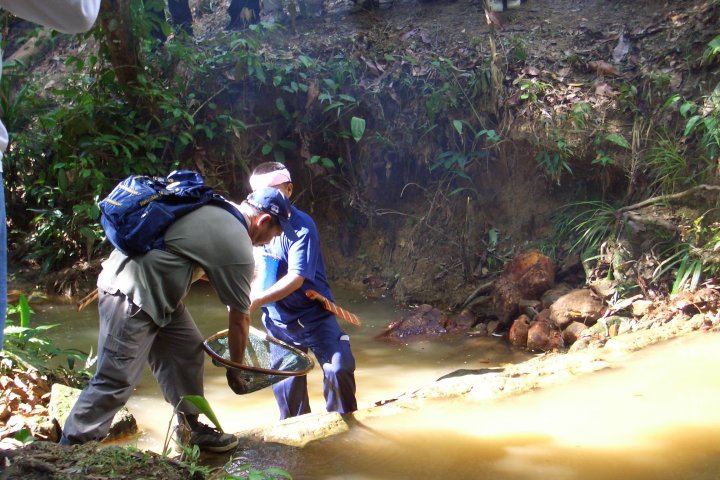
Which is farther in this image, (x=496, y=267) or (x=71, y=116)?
(x=71, y=116)

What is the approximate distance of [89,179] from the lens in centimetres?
843

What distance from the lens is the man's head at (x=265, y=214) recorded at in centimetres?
346

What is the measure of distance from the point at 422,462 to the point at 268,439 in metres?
0.84

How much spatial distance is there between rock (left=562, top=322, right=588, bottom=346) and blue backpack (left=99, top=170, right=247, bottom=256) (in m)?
4.10

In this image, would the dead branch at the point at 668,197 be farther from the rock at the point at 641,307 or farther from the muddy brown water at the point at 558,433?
the muddy brown water at the point at 558,433

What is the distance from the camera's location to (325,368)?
437 cm

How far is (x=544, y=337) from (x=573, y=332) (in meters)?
0.28

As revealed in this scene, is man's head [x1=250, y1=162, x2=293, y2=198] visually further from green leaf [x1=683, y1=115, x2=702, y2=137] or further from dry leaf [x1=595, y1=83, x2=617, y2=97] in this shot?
dry leaf [x1=595, y1=83, x2=617, y2=97]

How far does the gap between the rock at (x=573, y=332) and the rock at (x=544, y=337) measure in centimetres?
6

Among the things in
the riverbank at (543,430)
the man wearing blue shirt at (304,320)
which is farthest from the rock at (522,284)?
the man wearing blue shirt at (304,320)

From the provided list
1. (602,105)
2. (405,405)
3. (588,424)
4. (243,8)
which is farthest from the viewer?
(243,8)

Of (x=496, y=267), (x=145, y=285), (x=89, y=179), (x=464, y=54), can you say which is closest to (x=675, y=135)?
(x=496, y=267)

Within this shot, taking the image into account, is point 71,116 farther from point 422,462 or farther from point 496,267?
point 422,462

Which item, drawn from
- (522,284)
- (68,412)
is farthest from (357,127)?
(68,412)
